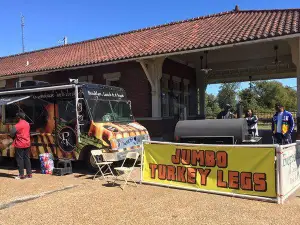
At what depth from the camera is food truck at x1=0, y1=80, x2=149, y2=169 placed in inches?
355

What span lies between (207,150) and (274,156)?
4.25 ft

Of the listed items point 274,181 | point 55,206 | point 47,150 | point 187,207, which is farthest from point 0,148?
point 274,181

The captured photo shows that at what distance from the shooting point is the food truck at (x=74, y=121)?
29.6ft

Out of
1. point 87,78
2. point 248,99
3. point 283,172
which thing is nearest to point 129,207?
point 283,172

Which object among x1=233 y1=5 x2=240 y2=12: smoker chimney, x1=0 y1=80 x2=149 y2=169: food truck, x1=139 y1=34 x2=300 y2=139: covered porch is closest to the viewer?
x1=0 y1=80 x2=149 y2=169: food truck

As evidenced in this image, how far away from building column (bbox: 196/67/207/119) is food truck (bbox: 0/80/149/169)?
1025cm

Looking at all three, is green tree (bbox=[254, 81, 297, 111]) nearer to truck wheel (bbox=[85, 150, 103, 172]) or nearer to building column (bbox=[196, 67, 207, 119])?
building column (bbox=[196, 67, 207, 119])

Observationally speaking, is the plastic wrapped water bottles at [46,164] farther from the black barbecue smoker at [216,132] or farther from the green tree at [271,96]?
the green tree at [271,96]

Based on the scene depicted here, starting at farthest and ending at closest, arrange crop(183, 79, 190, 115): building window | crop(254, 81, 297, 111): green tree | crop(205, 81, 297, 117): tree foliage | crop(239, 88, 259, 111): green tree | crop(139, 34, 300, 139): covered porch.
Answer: crop(254, 81, 297, 111): green tree < crop(205, 81, 297, 117): tree foliage < crop(239, 88, 259, 111): green tree < crop(183, 79, 190, 115): building window < crop(139, 34, 300, 139): covered porch

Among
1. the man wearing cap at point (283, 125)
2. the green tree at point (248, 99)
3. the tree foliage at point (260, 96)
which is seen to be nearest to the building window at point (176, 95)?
the man wearing cap at point (283, 125)

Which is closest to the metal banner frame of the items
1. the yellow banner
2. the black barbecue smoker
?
the yellow banner

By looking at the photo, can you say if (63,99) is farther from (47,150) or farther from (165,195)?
(165,195)

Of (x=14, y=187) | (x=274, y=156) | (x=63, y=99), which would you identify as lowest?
(x=14, y=187)

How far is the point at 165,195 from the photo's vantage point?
6.51 meters
